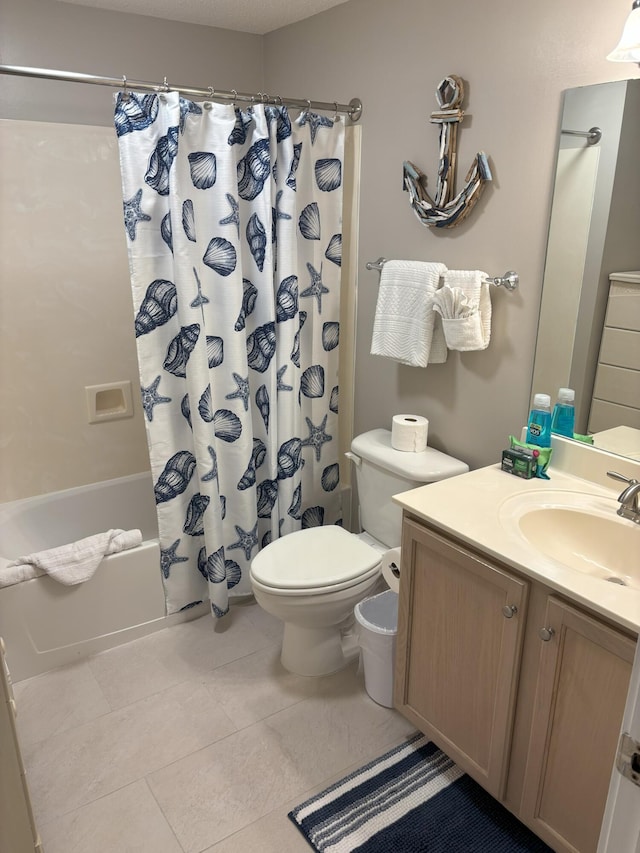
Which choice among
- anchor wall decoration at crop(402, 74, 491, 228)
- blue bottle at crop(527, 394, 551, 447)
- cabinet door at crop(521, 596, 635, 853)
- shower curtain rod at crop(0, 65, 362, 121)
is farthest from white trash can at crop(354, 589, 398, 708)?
shower curtain rod at crop(0, 65, 362, 121)

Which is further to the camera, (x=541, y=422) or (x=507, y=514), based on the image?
(x=541, y=422)

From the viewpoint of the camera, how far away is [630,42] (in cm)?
148

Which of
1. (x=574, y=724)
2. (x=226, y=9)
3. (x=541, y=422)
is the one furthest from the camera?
(x=226, y=9)

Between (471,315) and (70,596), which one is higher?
(471,315)

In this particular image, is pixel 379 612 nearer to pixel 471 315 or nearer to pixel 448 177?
pixel 471 315

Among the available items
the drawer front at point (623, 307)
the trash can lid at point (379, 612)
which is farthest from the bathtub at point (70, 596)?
the drawer front at point (623, 307)

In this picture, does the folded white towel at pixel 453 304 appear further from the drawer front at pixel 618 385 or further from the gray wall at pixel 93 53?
the gray wall at pixel 93 53

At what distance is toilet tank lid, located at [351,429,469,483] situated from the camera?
217 centimetres

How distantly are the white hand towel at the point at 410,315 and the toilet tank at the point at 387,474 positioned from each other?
326 mm

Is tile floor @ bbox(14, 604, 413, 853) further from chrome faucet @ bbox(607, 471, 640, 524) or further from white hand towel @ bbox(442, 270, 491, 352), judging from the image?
white hand towel @ bbox(442, 270, 491, 352)

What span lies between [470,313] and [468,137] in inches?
22.2

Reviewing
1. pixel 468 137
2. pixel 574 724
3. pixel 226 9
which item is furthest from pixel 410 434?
pixel 226 9

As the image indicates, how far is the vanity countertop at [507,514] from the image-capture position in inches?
52.2

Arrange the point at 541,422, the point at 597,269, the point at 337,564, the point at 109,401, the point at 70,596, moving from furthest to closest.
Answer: the point at 109,401, the point at 70,596, the point at 337,564, the point at 541,422, the point at 597,269
